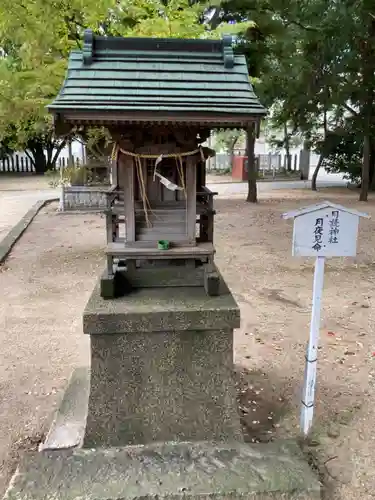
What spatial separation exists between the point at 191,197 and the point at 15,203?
1472cm

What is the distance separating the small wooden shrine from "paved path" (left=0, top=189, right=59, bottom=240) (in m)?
8.32

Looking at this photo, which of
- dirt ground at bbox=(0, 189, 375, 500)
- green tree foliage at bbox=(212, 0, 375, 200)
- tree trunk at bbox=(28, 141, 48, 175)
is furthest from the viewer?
tree trunk at bbox=(28, 141, 48, 175)

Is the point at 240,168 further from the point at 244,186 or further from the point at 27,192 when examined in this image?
the point at 27,192

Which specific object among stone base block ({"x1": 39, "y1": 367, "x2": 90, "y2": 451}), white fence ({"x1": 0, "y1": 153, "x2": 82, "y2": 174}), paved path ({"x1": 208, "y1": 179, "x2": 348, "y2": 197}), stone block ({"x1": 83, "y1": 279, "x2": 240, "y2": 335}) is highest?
white fence ({"x1": 0, "y1": 153, "x2": 82, "y2": 174})

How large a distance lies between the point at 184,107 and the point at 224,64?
0.67m

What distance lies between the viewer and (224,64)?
136 inches

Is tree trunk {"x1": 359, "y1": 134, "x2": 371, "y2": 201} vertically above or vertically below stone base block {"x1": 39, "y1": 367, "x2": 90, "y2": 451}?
above

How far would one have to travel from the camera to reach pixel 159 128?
331 centimetres

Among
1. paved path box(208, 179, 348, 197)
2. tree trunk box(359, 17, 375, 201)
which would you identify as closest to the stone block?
tree trunk box(359, 17, 375, 201)

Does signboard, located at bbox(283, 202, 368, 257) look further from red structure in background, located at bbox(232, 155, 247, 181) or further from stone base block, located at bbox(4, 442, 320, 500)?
red structure in background, located at bbox(232, 155, 247, 181)

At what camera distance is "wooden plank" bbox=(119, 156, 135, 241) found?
3.41 meters

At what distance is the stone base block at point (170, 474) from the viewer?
2.88 m

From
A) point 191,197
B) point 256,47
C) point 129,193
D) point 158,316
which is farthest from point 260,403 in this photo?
point 256,47

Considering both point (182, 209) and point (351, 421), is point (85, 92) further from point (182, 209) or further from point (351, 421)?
point (351, 421)
